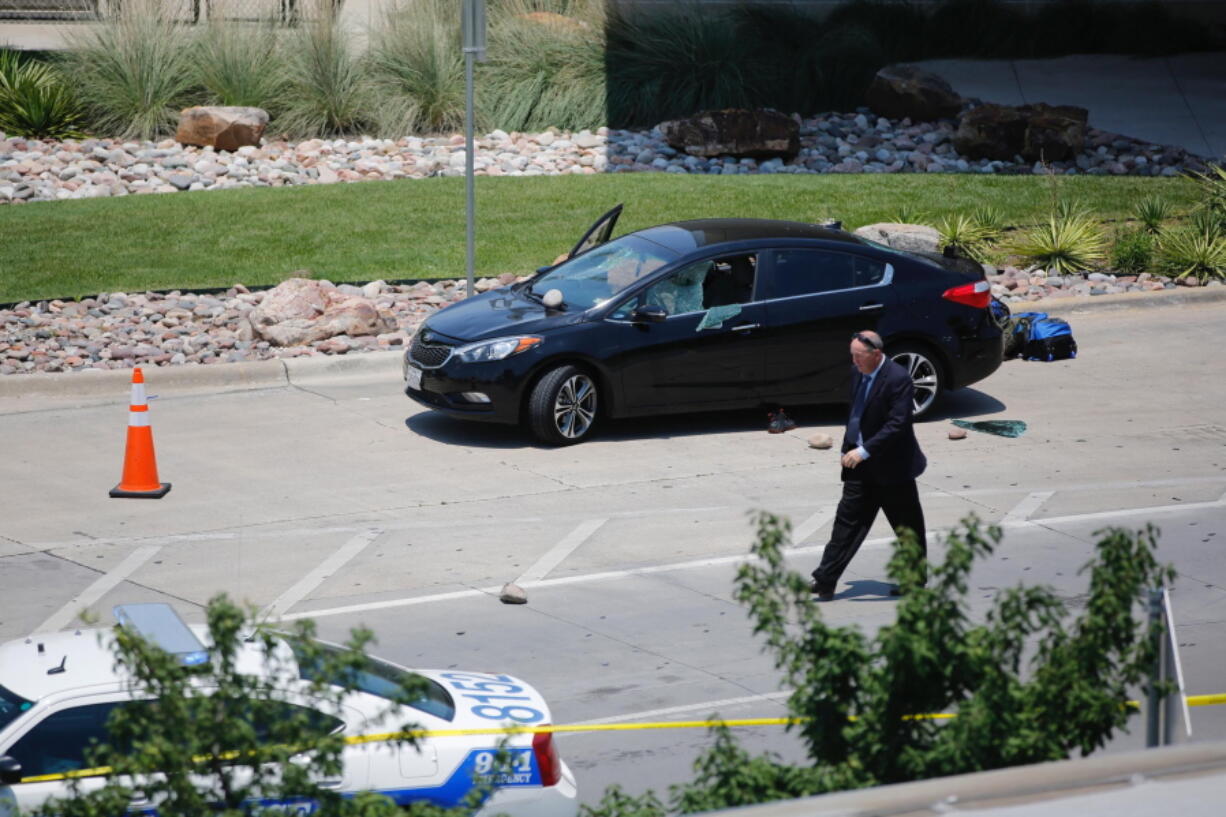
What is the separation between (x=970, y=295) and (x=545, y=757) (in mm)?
8330

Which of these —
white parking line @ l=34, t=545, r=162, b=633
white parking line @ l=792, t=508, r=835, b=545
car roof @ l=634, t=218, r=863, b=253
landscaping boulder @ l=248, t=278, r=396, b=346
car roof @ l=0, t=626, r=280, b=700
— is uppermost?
car roof @ l=634, t=218, r=863, b=253

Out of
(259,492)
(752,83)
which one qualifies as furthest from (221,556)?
(752,83)

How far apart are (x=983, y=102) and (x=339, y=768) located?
23.9 m

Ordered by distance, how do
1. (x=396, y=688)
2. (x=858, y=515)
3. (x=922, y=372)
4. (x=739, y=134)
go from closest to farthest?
1. (x=396, y=688)
2. (x=858, y=515)
3. (x=922, y=372)
4. (x=739, y=134)

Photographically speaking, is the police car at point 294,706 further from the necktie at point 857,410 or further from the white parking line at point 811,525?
the white parking line at point 811,525

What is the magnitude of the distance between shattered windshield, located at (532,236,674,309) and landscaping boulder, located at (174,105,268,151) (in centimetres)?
1100

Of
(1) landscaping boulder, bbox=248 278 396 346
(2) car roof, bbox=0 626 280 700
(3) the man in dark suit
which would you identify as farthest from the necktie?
(1) landscaping boulder, bbox=248 278 396 346

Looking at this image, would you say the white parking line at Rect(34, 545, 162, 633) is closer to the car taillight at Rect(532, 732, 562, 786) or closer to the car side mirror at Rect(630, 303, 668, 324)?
the car taillight at Rect(532, 732, 562, 786)

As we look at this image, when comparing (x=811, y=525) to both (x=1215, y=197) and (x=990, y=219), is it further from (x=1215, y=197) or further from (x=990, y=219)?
(x=1215, y=197)

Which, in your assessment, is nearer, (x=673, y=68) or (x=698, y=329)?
(x=698, y=329)

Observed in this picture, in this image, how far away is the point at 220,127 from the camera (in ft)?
Answer: 75.8

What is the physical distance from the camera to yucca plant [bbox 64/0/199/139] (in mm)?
23962

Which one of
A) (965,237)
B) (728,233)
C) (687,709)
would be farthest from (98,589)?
(965,237)

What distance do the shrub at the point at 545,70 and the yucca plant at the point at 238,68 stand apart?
330 cm
